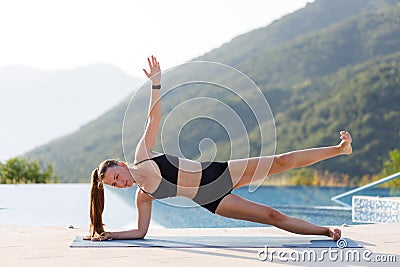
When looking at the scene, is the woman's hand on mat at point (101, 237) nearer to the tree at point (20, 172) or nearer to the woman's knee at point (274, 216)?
the woman's knee at point (274, 216)

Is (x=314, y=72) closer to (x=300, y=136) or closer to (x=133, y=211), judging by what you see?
(x=300, y=136)

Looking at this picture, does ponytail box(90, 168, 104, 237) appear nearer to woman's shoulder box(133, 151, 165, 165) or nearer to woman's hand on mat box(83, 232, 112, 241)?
woman's hand on mat box(83, 232, 112, 241)

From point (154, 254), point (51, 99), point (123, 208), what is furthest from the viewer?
point (51, 99)

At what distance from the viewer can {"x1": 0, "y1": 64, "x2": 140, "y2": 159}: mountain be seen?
5456cm

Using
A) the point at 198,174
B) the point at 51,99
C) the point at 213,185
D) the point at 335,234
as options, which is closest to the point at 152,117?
the point at 198,174

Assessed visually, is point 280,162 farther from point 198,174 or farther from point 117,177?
point 117,177

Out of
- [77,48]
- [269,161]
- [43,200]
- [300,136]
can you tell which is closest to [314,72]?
[300,136]

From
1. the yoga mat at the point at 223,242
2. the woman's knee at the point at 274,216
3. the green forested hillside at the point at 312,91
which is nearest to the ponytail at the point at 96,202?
the yoga mat at the point at 223,242

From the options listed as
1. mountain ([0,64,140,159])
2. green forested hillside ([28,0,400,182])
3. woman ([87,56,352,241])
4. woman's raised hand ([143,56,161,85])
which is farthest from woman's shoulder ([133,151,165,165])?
mountain ([0,64,140,159])

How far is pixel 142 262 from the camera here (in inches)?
133

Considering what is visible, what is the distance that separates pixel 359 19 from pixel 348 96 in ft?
35.1

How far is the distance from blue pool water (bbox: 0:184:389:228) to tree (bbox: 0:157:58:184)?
1.25 m

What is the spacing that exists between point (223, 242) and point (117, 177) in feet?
2.82

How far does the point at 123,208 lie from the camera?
10.4m
